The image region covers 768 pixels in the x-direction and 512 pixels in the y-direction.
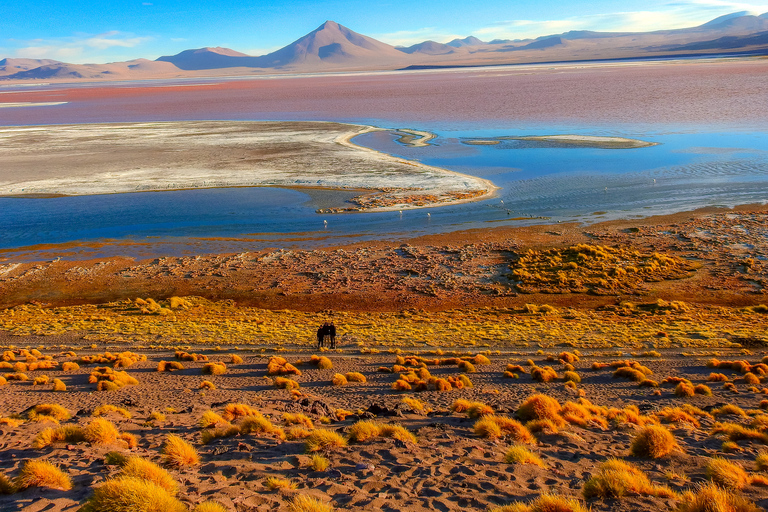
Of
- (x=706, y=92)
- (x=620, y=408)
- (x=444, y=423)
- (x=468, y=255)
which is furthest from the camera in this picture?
(x=706, y=92)

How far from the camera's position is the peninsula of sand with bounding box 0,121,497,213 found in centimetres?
4284

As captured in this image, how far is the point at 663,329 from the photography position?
19.4 meters

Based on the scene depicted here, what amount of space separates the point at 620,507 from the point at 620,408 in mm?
5762

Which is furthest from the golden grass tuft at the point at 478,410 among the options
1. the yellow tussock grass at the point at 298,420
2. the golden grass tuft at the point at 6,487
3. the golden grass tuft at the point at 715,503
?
the golden grass tuft at the point at 6,487

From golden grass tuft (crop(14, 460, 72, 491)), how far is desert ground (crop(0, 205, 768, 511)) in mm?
25

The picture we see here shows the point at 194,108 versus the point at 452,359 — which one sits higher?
the point at 194,108

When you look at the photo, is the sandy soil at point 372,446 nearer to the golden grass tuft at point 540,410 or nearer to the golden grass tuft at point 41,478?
the golden grass tuft at point 41,478

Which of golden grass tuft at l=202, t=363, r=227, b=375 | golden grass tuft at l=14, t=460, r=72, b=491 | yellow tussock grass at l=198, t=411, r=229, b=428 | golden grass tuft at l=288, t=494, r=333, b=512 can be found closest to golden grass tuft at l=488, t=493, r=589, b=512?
golden grass tuft at l=288, t=494, r=333, b=512

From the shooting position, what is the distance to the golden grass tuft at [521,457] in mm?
8266

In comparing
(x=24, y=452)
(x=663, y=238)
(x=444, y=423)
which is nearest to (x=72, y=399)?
(x=24, y=452)

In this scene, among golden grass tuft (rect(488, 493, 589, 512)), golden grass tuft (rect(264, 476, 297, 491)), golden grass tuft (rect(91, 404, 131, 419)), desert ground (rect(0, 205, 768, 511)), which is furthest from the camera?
golden grass tuft (rect(91, 404, 131, 419))

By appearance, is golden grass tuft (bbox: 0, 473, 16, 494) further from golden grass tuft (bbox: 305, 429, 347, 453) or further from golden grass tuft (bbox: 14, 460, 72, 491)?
golden grass tuft (bbox: 305, 429, 347, 453)

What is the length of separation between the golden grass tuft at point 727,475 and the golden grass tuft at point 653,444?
3.03 ft

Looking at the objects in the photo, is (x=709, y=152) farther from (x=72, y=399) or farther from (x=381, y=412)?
(x=72, y=399)
